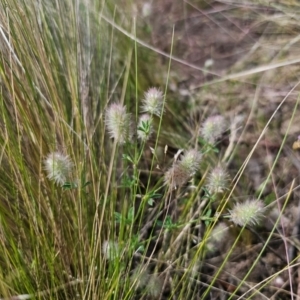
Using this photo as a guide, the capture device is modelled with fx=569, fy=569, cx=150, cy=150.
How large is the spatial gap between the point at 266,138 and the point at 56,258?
60 centimetres

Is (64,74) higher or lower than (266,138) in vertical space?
higher

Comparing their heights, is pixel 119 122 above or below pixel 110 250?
above

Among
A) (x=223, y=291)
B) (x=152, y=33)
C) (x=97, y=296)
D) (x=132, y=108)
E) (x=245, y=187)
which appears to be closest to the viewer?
(x=97, y=296)

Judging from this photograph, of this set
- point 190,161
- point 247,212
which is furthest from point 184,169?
point 247,212

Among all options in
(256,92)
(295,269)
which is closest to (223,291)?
(295,269)

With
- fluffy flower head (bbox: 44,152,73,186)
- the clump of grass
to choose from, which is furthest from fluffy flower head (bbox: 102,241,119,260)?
fluffy flower head (bbox: 44,152,73,186)

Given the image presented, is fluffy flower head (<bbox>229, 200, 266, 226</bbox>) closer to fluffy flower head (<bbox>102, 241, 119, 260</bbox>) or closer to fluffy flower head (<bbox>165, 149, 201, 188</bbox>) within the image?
fluffy flower head (<bbox>165, 149, 201, 188</bbox>)

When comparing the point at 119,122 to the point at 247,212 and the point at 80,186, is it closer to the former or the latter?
the point at 80,186

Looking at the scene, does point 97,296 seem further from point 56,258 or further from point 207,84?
A: point 207,84

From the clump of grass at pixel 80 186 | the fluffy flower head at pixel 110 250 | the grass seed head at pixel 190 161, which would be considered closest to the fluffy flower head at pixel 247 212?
the clump of grass at pixel 80 186

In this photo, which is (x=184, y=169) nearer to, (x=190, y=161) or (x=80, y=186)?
(x=190, y=161)

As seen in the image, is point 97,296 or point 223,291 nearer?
point 97,296

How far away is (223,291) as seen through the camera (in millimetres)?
1120

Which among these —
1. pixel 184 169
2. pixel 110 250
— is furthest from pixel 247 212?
pixel 110 250
